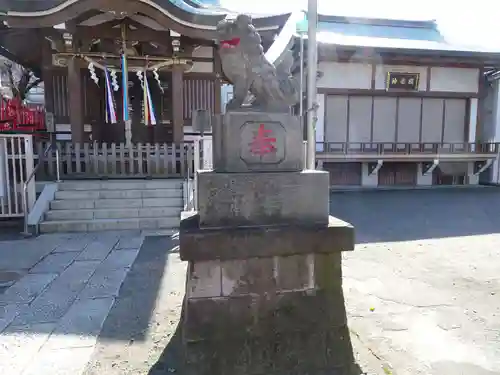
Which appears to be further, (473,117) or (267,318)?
(473,117)

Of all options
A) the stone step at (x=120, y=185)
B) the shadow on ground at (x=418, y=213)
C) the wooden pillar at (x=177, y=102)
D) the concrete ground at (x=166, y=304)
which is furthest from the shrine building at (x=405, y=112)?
the concrete ground at (x=166, y=304)

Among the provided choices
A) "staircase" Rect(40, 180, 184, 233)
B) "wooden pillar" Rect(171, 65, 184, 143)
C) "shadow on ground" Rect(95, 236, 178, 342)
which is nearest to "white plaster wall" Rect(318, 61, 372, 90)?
"wooden pillar" Rect(171, 65, 184, 143)

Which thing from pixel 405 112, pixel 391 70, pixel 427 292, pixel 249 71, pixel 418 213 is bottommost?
pixel 418 213

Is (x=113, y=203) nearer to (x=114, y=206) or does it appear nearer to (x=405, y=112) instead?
(x=114, y=206)

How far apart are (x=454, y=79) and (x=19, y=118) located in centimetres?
1888

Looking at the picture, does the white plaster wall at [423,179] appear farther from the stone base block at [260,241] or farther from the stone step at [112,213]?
the stone base block at [260,241]

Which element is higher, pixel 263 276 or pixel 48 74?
pixel 48 74

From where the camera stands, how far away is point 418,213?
11.6 metres

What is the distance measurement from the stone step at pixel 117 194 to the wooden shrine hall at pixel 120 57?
120 inches

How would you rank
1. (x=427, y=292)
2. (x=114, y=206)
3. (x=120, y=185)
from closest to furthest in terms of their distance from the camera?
(x=427, y=292)
(x=114, y=206)
(x=120, y=185)

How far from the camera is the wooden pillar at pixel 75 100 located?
1134 cm

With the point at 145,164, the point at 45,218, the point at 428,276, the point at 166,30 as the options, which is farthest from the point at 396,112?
the point at 45,218

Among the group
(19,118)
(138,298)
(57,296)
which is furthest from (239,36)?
(19,118)

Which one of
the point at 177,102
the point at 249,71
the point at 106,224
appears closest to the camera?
the point at 249,71
